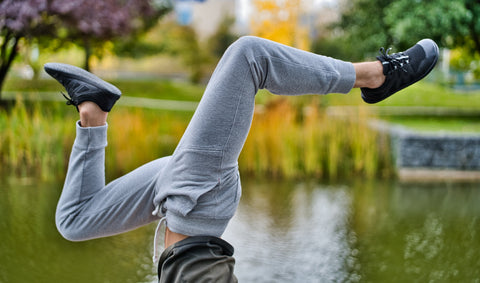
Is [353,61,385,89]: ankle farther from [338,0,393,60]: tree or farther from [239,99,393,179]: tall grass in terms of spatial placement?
[338,0,393,60]: tree

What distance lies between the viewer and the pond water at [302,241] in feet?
8.86

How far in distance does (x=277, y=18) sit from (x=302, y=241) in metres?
8.06

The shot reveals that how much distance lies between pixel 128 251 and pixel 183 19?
14.6 m

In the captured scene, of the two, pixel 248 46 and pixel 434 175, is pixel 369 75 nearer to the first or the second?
pixel 248 46

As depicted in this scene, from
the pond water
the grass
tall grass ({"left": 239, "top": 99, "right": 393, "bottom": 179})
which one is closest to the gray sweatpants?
the pond water

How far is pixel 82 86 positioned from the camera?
1.49 m

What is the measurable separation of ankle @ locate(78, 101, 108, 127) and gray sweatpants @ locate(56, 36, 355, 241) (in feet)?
0.08

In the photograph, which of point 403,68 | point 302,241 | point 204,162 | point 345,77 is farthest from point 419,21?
point 204,162

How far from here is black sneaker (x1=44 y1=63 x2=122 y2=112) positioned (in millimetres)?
1482

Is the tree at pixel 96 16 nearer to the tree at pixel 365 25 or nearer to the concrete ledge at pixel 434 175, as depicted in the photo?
the tree at pixel 365 25

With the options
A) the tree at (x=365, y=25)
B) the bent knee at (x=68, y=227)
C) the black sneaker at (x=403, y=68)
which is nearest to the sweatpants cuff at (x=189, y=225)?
the bent knee at (x=68, y=227)

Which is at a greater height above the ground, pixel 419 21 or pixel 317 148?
pixel 419 21

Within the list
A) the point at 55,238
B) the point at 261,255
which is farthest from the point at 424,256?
the point at 55,238

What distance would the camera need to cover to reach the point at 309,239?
129 inches
